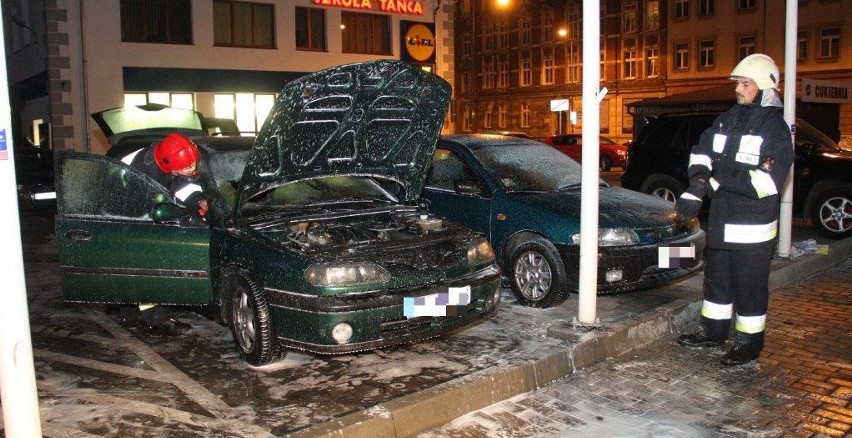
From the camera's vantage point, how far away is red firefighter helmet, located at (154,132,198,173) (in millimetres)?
5727

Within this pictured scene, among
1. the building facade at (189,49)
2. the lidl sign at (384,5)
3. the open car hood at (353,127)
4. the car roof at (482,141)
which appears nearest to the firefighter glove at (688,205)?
the open car hood at (353,127)

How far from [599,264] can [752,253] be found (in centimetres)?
132

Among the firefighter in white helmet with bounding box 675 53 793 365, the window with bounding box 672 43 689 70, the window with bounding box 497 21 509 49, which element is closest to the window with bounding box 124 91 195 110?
the firefighter in white helmet with bounding box 675 53 793 365

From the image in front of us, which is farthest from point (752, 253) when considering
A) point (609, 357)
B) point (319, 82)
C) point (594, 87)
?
point (319, 82)

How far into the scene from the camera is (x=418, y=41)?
81.3 ft

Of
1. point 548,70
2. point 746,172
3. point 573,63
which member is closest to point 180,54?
point 746,172

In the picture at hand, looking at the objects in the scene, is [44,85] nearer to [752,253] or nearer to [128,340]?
[128,340]

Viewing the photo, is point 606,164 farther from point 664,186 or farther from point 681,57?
point 664,186

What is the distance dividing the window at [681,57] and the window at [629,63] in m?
2.74

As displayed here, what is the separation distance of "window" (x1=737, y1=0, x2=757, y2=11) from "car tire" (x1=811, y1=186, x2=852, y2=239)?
104ft

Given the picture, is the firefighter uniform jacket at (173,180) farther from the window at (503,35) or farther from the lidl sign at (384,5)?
the window at (503,35)

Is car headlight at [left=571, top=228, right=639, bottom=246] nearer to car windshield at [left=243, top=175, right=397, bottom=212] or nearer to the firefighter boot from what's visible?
the firefighter boot

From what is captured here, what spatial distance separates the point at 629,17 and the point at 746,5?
7.75 metres

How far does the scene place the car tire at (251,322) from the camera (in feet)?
16.1
